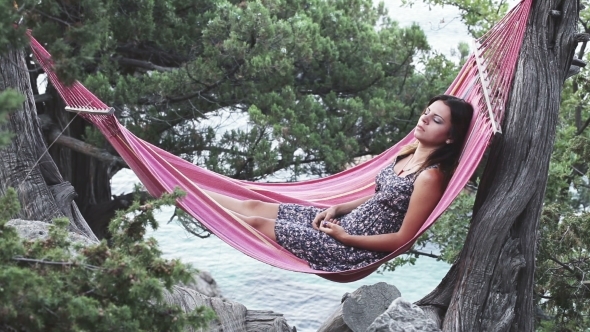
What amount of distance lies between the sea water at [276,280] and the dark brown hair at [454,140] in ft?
10.6

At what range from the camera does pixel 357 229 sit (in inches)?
115

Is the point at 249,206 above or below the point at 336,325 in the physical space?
above

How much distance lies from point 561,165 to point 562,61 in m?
1.16

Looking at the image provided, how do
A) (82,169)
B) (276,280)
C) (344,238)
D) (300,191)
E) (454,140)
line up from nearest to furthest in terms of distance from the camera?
(454,140), (344,238), (300,191), (82,169), (276,280)

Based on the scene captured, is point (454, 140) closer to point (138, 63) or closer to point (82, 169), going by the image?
point (138, 63)

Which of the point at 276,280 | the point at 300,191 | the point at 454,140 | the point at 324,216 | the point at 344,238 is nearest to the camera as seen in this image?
the point at 454,140

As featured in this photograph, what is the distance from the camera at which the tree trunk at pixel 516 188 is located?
261 centimetres

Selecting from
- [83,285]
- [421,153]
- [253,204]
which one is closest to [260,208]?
[253,204]

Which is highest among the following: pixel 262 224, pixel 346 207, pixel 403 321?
pixel 346 207

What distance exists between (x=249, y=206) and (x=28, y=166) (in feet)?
2.32

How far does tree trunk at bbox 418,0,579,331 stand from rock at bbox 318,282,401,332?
0.44 meters

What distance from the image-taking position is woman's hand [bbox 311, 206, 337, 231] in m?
3.00

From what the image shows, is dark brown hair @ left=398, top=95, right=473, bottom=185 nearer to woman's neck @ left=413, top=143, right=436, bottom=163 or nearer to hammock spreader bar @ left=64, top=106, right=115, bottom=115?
woman's neck @ left=413, top=143, right=436, bottom=163

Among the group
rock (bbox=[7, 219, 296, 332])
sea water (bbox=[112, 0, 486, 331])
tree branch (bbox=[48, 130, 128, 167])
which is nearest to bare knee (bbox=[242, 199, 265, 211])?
rock (bbox=[7, 219, 296, 332])
